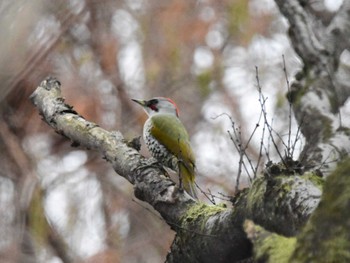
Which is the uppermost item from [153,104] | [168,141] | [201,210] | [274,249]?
[153,104]

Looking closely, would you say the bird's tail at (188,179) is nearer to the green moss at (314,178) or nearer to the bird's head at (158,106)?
the bird's head at (158,106)

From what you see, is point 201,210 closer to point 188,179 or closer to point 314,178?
point 314,178

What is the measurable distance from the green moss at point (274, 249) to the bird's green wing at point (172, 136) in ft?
9.72

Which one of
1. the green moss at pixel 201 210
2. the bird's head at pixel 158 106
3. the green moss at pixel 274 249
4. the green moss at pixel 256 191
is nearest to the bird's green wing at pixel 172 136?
the bird's head at pixel 158 106

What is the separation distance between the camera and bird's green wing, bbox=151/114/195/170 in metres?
5.69

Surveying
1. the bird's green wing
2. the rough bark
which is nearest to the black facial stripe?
the bird's green wing

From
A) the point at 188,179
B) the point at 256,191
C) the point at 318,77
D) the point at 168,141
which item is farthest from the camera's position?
the point at 318,77

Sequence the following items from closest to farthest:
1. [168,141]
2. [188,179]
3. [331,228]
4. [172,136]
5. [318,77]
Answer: [331,228] < [188,179] < [168,141] < [172,136] < [318,77]

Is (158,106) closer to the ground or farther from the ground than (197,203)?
farther from the ground

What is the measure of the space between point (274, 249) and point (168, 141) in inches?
136

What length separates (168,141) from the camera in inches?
231

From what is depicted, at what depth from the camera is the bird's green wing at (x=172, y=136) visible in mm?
5691

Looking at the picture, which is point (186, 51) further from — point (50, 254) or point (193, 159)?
point (193, 159)

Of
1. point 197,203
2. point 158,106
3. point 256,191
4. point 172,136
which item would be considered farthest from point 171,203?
point 158,106
